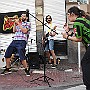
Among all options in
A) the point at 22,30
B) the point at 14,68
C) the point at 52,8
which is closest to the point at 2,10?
the point at 52,8

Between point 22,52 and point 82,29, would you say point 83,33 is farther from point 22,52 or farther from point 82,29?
point 22,52

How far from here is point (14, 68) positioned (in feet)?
36.8

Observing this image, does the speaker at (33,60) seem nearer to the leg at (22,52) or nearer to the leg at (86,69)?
the leg at (22,52)

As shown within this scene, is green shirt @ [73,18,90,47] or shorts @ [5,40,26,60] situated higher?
green shirt @ [73,18,90,47]

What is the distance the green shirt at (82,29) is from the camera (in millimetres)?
5613

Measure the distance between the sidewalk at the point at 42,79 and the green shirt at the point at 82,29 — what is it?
249cm

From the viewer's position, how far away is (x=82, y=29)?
563cm

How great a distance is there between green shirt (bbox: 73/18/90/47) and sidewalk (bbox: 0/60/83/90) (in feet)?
8.16

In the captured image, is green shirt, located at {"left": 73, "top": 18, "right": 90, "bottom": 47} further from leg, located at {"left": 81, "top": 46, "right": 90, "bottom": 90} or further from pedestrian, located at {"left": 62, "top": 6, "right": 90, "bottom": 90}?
leg, located at {"left": 81, "top": 46, "right": 90, "bottom": 90}

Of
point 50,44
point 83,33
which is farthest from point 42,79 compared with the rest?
point 83,33

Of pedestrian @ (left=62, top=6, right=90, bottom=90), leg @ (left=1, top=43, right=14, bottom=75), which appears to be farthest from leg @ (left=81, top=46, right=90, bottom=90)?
leg @ (left=1, top=43, right=14, bottom=75)

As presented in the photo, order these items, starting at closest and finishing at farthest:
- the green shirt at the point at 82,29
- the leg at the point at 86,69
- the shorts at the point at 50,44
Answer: the leg at the point at 86,69 → the green shirt at the point at 82,29 → the shorts at the point at 50,44

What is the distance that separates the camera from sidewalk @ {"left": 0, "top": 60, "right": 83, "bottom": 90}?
798 centimetres

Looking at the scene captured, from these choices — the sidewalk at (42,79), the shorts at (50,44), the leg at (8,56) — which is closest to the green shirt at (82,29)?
the sidewalk at (42,79)
